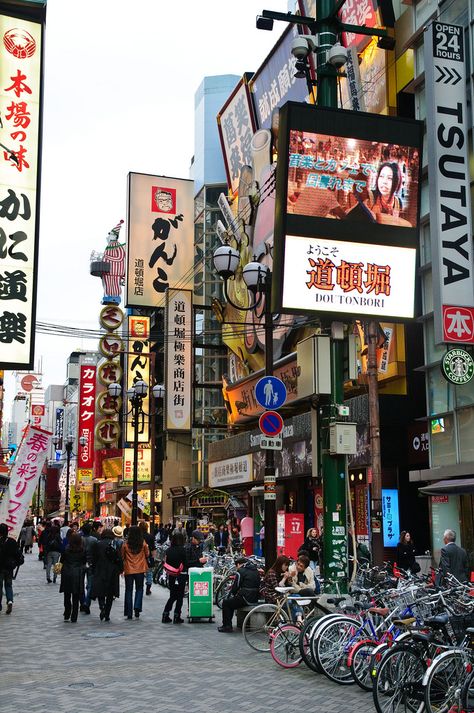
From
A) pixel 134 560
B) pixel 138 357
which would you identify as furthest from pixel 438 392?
pixel 138 357

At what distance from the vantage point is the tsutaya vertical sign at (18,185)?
19156 millimetres

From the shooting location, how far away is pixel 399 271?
15.1 metres

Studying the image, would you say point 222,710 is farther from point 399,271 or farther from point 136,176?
point 136,176

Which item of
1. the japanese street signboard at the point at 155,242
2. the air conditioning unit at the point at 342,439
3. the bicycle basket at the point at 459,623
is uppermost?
the japanese street signboard at the point at 155,242

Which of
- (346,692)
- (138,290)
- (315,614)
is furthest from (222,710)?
(138,290)

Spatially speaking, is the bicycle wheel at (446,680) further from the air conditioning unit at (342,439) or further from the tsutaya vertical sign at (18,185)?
the tsutaya vertical sign at (18,185)

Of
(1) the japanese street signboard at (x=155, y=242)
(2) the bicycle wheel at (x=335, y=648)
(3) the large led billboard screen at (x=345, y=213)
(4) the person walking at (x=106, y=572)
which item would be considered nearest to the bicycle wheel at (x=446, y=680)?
(2) the bicycle wheel at (x=335, y=648)

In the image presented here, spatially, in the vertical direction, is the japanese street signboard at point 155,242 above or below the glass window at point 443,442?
above

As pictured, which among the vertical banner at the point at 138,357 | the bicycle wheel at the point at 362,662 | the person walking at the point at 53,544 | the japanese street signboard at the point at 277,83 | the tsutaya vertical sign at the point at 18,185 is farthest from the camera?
the vertical banner at the point at 138,357

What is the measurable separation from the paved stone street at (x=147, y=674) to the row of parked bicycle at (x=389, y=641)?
1.07 feet

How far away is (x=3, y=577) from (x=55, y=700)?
365 inches

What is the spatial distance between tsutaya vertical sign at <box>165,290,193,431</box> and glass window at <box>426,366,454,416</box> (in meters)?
25.6

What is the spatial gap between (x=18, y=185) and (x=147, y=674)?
1255cm

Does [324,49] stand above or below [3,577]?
above
